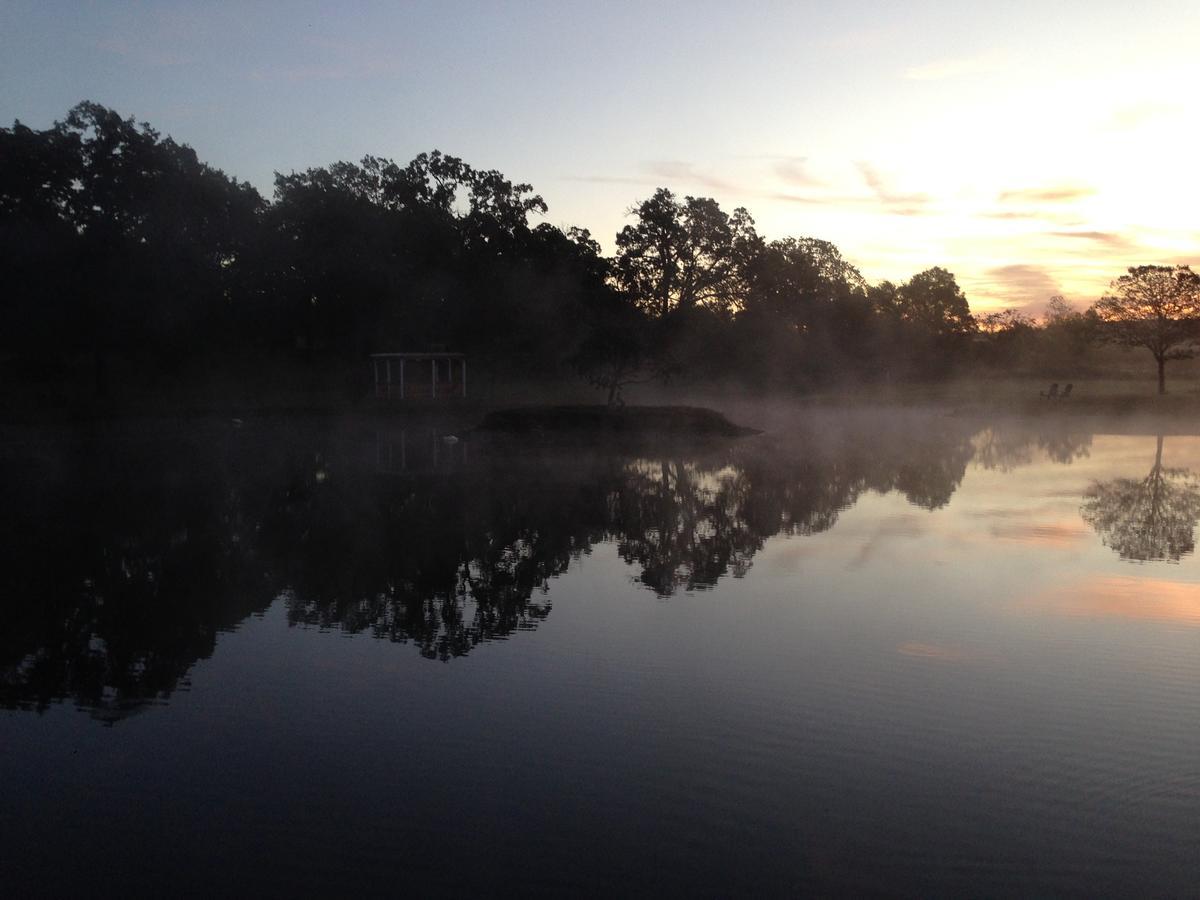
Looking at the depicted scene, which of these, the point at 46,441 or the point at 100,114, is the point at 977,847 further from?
the point at 100,114

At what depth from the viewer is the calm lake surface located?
5.73m

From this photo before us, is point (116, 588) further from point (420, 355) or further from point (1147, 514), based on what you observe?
point (420, 355)

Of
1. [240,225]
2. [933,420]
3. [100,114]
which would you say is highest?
[100,114]

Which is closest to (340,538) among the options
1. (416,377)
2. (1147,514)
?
(1147,514)

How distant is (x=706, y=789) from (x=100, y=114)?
54.0m

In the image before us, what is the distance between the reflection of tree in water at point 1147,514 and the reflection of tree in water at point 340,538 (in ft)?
11.2

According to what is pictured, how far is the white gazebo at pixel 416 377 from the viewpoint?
58188mm

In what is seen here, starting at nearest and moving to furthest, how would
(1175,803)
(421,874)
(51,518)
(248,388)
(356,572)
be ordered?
(421,874) < (1175,803) < (356,572) < (51,518) < (248,388)

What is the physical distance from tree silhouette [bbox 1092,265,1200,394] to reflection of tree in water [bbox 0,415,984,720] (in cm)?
4678

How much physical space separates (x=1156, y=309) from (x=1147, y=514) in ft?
196

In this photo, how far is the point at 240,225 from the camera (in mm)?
57781

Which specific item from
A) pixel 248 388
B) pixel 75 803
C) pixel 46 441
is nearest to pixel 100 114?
pixel 248 388

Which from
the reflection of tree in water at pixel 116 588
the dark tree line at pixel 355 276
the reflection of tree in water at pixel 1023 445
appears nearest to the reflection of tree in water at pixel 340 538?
the reflection of tree in water at pixel 116 588

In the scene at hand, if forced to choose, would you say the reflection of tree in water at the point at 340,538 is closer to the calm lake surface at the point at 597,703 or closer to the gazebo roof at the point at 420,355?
the calm lake surface at the point at 597,703
